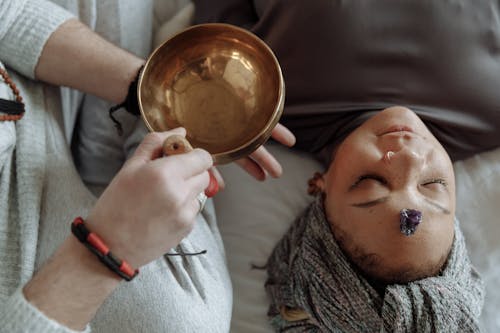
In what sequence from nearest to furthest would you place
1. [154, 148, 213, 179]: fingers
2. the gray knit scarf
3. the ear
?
1. [154, 148, 213, 179]: fingers
2. the gray knit scarf
3. the ear

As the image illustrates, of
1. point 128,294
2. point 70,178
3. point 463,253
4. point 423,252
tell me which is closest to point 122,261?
point 128,294

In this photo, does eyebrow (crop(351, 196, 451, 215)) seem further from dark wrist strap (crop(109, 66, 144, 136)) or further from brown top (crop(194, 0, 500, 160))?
dark wrist strap (crop(109, 66, 144, 136))

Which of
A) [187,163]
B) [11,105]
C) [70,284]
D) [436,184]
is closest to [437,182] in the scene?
[436,184]

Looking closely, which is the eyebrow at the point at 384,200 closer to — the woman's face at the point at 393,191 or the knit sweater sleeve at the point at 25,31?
the woman's face at the point at 393,191

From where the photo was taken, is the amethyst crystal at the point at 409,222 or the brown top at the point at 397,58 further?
the brown top at the point at 397,58

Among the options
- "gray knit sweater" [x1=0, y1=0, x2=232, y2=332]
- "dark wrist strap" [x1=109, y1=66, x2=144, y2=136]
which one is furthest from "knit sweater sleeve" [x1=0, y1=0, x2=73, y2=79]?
"dark wrist strap" [x1=109, y1=66, x2=144, y2=136]

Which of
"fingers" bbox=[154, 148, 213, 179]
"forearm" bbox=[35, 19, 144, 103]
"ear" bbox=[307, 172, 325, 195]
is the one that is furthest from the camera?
"ear" bbox=[307, 172, 325, 195]

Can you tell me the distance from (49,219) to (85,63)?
30 centimetres

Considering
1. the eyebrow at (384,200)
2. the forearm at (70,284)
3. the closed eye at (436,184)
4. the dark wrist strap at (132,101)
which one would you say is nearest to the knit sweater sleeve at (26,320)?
the forearm at (70,284)

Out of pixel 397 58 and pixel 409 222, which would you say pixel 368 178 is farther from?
pixel 397 58

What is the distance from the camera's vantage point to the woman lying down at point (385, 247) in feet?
2.55

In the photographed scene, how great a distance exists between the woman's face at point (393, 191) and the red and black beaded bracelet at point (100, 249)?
1.41ft

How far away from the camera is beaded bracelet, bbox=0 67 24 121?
776 mm

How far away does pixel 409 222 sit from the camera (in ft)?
2.54
